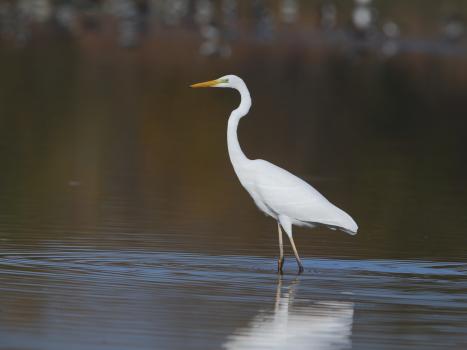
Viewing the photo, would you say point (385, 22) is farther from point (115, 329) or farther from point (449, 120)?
point (115, 329)

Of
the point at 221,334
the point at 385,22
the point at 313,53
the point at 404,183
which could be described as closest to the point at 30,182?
the point at 404,183

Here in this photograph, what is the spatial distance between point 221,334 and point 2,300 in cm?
163

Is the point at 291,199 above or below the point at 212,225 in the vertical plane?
above

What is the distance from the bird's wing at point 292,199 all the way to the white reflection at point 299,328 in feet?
5.11

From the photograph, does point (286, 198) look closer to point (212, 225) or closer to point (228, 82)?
point (228, 82)

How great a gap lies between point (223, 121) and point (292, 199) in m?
14.5

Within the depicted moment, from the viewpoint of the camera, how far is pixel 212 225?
1380 centimetres

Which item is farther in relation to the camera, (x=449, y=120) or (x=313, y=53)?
(x=313, y=53)

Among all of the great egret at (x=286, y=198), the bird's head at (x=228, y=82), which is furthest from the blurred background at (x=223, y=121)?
the bird's head at (x=228, y=82)

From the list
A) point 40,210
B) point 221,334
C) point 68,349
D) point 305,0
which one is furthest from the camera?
point 305,0

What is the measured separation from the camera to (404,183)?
18281 mm

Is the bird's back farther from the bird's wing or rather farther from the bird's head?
the bird's head

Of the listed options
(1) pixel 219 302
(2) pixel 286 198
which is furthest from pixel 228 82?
(1) pixel 219 302

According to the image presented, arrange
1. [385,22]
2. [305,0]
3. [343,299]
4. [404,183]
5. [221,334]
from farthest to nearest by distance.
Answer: [305,0] → [385,22] → [404,183] → [343,299] → [221,334]
